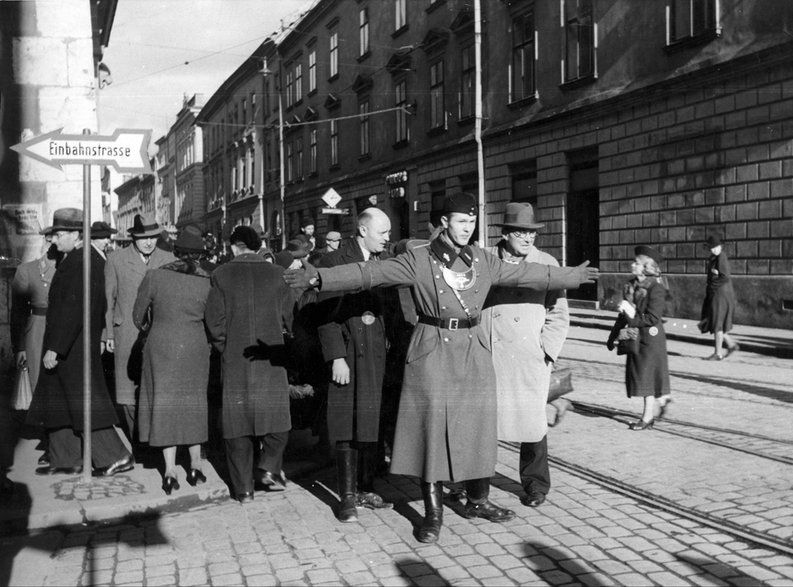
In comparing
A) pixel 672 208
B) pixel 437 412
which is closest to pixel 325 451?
pixel 437 412

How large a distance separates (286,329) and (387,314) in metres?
1.04

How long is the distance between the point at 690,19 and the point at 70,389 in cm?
1624

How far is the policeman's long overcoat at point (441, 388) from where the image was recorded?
4.83 meters

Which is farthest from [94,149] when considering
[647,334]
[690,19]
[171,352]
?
[690,19]

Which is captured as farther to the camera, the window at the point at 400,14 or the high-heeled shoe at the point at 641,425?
the window at the point at 400,14

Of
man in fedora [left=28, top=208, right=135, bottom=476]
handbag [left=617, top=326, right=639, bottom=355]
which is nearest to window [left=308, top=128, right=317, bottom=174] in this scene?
handbag [left=617, top=326, right=639, bottom=355]

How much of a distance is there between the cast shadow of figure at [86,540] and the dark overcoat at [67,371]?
117 centimetres

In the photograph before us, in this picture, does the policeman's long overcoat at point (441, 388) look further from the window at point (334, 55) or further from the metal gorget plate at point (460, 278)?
the window at point (334, 55)

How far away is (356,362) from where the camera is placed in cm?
540

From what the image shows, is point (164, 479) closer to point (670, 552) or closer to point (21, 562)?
point (21, 562)

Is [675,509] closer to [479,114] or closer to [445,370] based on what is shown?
[445,370]

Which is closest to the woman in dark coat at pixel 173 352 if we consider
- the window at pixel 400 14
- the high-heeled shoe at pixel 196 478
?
the high-heeled shoe at pixel 196 478

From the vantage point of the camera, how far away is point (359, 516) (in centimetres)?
534

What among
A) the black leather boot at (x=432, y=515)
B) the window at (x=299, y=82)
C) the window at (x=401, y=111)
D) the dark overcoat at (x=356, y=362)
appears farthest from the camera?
the window at (x=299, y=82)
